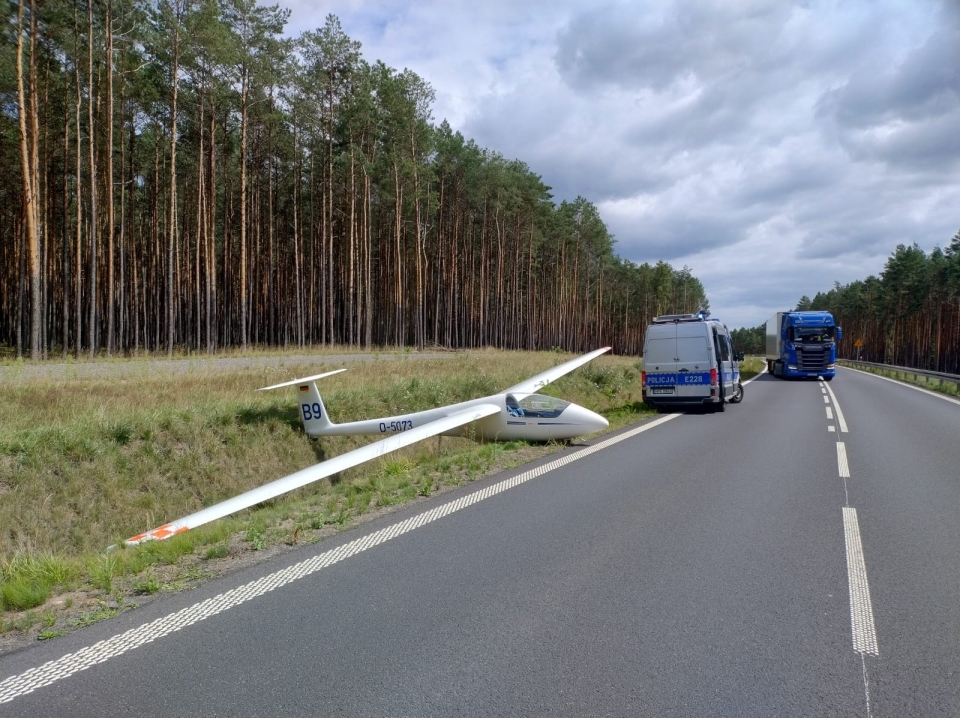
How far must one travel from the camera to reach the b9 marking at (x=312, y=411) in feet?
46.9

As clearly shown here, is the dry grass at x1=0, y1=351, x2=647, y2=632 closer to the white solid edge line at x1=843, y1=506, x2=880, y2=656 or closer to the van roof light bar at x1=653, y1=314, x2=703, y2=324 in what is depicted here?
the van roof light bar at x1=653, y1=314, x2=703, y2=324

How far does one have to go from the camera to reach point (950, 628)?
12.8 feet

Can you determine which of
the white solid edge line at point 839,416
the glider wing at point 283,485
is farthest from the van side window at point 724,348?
the glider wing at point 283,485

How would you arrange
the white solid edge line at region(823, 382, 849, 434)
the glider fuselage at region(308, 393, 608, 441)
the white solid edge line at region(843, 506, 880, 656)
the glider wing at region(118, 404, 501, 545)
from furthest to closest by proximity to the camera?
the white solid edge line at region(823, 382, 849, 434), the glider fuselage at region(308, 393, 608, 441), the glider wing at region(118, 404, 501, 545), the white solid edge line at region(843, 506, 880, 656)

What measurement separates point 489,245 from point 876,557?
51.8 m

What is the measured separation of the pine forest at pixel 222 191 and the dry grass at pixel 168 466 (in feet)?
36.3

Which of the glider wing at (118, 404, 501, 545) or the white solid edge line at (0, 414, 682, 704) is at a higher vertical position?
the glider wing at (118, 404, 501, 545)

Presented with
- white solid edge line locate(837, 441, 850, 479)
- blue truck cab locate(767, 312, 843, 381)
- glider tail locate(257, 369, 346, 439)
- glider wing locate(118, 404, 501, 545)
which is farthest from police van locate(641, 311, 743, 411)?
blue truck cab locate(767, 312, 843, 381)

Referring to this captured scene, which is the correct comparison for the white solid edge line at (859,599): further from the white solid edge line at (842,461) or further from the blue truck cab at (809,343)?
the blue truck cab at (809,343)

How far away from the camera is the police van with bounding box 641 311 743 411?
667 inches

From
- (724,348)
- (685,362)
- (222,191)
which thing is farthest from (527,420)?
(222,191)

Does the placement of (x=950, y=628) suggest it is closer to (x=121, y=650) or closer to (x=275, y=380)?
(x=121, y=650)

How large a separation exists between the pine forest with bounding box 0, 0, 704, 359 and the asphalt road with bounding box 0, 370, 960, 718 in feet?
70.4

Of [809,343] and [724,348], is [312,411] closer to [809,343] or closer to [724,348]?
[724,348]
